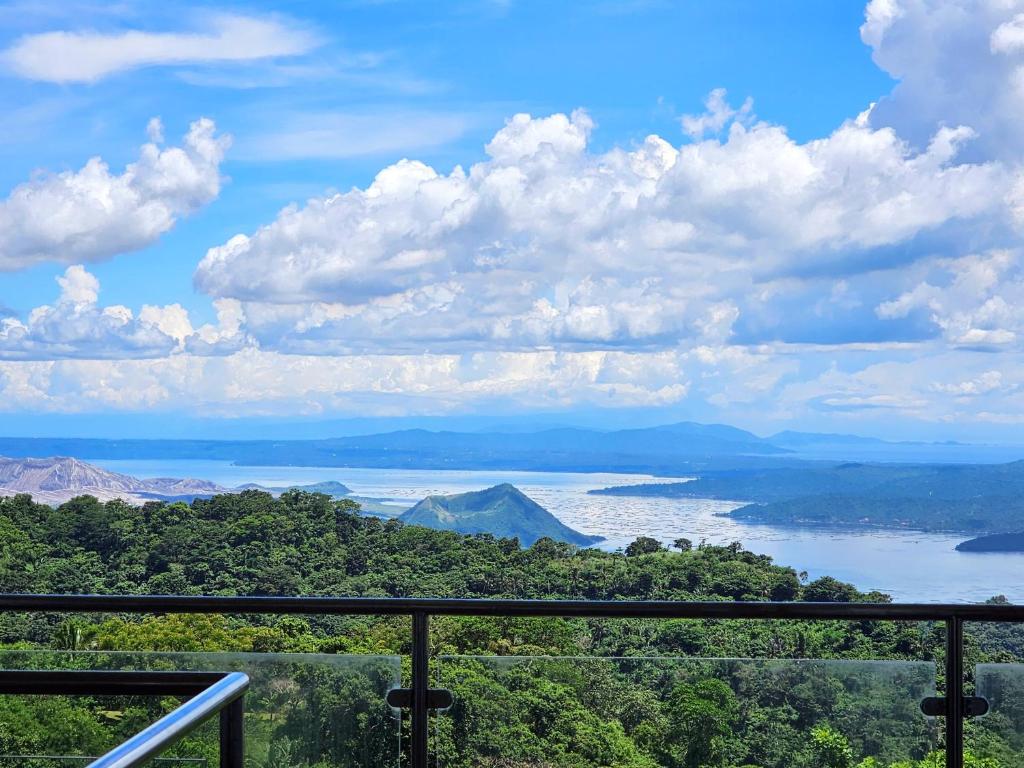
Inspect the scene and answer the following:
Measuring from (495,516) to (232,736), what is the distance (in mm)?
20032

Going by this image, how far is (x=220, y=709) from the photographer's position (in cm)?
162

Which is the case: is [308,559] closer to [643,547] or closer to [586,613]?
[643,547]

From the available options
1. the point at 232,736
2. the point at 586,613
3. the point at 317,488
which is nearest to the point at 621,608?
the point at 586,613

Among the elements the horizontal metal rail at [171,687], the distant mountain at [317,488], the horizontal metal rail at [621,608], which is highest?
the horizontal metal rail at [171,687]

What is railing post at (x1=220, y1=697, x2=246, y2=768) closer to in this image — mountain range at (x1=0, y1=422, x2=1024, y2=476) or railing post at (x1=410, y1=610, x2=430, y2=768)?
railing post at (x1=410, y1=610, x2=430, y2=768)

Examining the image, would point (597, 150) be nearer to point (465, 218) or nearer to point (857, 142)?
point (465, 218)

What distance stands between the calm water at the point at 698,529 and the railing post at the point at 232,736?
13.5 m

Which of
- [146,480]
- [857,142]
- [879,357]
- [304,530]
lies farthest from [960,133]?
[146,480]

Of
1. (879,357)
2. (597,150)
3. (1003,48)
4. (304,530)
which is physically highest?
(597,150)

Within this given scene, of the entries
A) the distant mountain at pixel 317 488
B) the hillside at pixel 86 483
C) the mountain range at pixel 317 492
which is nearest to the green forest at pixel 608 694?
the mountain range at pixel 317 492

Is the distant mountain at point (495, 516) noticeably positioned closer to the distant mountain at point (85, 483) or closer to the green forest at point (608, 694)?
the distant mountain at point (85, 483)

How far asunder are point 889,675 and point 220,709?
221 cm

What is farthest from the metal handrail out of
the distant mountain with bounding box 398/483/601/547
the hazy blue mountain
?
the hazy blue mountain

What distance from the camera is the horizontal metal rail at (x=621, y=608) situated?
10.0 feet
